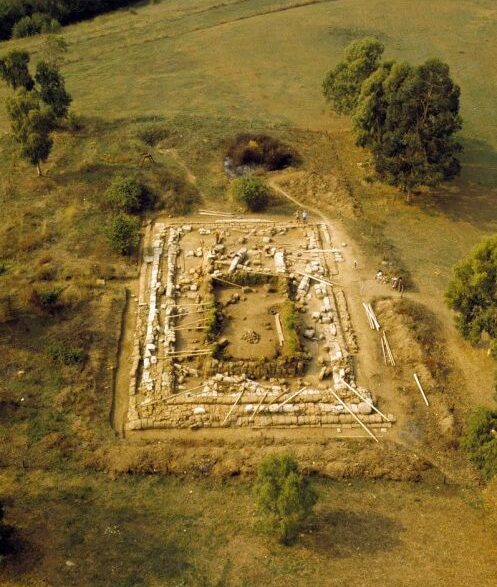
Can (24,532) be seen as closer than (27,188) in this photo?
Yes

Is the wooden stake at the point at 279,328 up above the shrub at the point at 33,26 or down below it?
below

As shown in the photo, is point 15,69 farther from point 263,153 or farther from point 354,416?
point 354,416

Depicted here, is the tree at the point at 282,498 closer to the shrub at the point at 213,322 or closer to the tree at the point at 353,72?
the shrub at the point at 213,322

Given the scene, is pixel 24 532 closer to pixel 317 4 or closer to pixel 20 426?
pixel 20 426

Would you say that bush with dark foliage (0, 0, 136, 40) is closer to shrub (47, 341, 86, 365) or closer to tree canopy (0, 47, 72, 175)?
tree canopy (0, 47, 72, 175)

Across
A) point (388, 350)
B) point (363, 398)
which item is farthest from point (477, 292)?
point (363, 398)

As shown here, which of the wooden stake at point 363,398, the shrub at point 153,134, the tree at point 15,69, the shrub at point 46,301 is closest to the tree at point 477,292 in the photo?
the wooden stake at point 363,398

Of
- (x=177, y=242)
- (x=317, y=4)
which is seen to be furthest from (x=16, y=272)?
(x=317, y=4)
